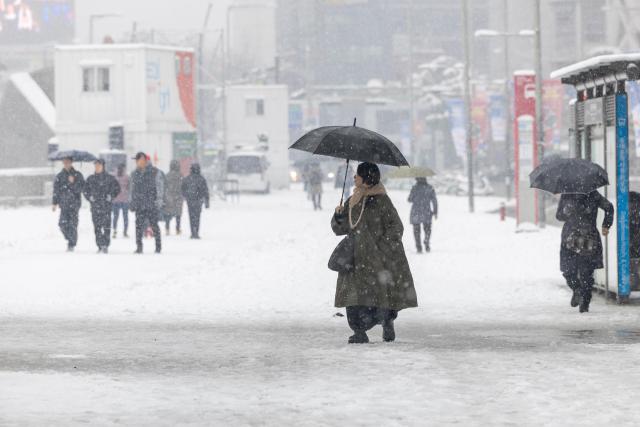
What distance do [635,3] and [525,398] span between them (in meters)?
83.7

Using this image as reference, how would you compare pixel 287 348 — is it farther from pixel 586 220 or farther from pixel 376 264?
pixel 586 220

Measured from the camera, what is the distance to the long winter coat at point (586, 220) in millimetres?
16125

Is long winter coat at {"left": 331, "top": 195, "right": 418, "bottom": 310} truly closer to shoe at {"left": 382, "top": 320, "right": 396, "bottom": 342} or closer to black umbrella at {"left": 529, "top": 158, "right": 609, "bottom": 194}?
shoe at {"left": 382, "top": 320, "right": 396, "bottom": 342}

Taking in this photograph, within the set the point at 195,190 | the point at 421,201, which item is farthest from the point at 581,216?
the point at 195,190

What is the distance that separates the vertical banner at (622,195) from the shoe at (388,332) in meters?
4.64

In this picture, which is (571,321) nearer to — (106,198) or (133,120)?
(106,198)

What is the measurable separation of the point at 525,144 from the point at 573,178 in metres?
19.3

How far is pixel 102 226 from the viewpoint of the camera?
86.2 feet

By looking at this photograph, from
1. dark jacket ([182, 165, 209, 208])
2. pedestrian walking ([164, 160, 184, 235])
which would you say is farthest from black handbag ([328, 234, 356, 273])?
pedestrian walking ([164, 160, 184, 235])

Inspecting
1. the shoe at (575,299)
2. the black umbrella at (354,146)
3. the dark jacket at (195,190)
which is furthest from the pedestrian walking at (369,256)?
the dark jacket at (195,190)

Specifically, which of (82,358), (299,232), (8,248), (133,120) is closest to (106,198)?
(8,248)

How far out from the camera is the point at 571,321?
1536 cm

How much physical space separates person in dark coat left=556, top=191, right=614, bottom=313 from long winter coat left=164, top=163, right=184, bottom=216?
688 inches

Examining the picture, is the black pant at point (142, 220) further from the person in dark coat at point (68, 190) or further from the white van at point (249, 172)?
the white van at point (249, 172)
